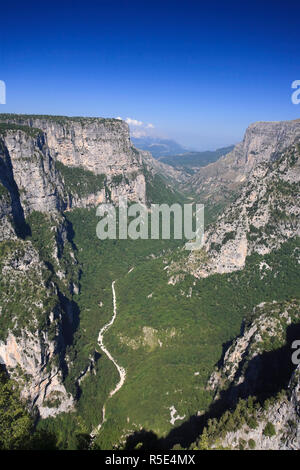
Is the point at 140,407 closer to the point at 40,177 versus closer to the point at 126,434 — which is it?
the point at 126,434

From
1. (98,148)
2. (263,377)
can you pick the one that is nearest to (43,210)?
(98,148)

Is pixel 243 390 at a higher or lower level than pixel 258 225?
lower

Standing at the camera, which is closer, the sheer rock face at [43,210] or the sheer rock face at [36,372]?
the sheer rock face at [36,372]

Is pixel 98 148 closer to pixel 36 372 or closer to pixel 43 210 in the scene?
pixel 43 210

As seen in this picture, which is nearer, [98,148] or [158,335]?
[158,335]

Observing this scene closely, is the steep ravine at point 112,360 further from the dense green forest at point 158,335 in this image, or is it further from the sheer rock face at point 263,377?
the sheer rock face at point 263,377

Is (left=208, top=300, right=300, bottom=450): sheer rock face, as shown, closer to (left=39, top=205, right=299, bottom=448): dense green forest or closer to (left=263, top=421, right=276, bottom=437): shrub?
(left=263, top=421, right=276, bottom=437): shrub

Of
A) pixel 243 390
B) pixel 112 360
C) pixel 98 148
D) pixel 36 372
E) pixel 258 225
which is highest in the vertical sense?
pixel 98 148

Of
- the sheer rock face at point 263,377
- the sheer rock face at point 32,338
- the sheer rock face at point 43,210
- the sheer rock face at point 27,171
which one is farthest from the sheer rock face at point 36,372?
the sheer rock face at point 27,171
